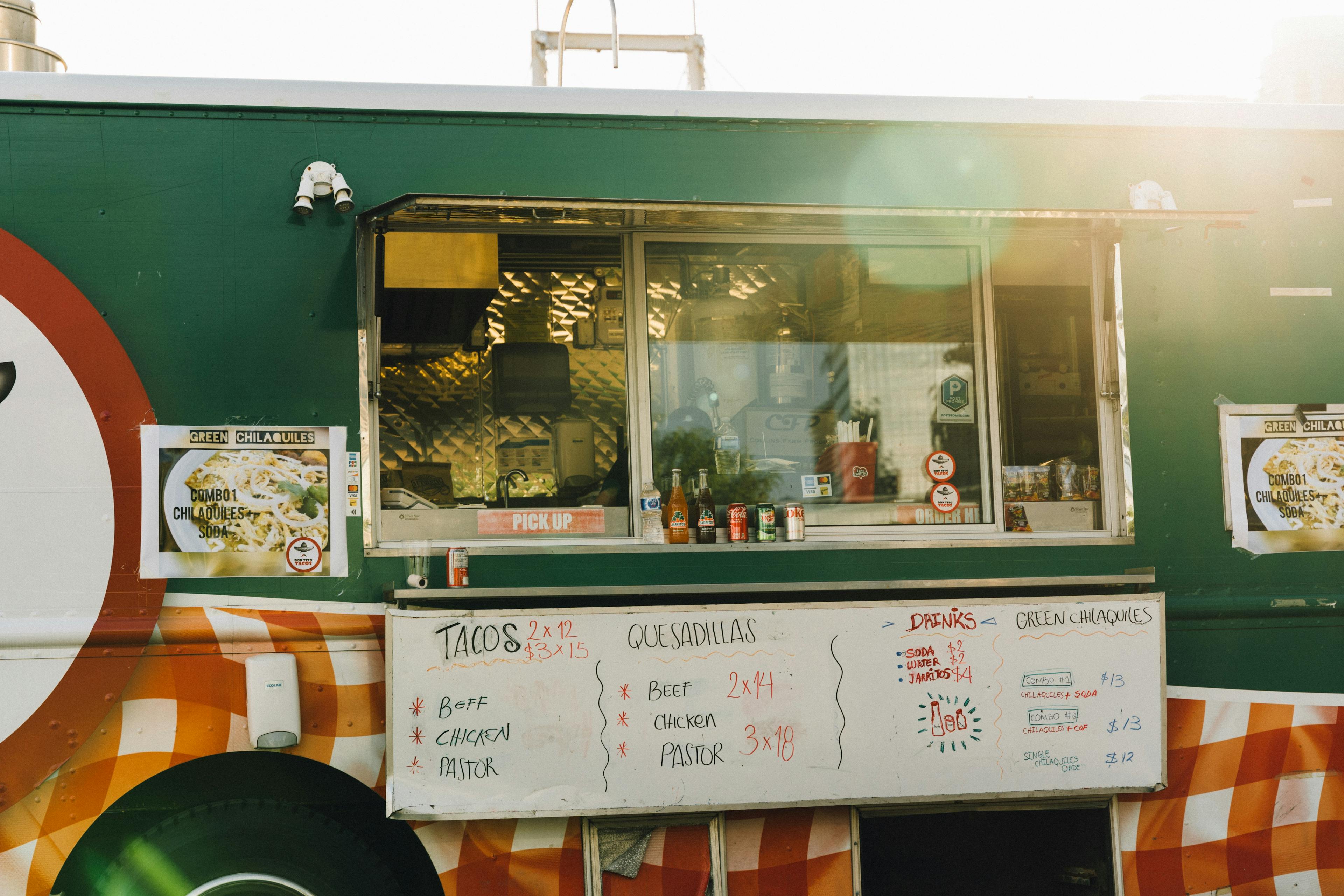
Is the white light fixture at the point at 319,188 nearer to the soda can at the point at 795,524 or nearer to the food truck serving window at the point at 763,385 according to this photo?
the food truck serving window at the point at 763,385

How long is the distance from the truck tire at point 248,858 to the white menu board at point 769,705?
0.28 metres

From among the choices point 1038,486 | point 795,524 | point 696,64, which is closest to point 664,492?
point 795,524

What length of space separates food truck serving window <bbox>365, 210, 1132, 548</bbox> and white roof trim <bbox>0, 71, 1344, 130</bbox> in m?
0.38

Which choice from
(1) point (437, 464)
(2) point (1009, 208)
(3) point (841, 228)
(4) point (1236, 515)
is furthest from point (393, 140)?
(4) point (1236, 515)

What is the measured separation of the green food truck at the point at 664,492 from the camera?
2.72m

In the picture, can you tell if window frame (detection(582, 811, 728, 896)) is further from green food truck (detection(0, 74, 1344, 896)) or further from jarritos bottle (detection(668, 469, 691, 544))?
jarritos bottle (detection(668, 469, 691, 544))

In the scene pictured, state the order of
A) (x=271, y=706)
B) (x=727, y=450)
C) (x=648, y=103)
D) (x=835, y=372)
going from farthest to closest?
(x=835, y=372) < (x=727, y=450) < (x=648, y=103) < (x=271, y=706)

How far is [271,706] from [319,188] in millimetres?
1588

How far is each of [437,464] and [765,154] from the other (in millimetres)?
1557

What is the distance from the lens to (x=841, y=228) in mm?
3279

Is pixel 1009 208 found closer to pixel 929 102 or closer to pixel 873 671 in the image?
pixel 929 102

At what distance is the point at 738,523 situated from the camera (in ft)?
10.1

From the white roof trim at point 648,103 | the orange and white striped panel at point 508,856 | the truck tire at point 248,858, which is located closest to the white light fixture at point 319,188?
the white roof trim at point 648,103

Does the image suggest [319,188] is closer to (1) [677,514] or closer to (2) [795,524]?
(1) [677,514]
